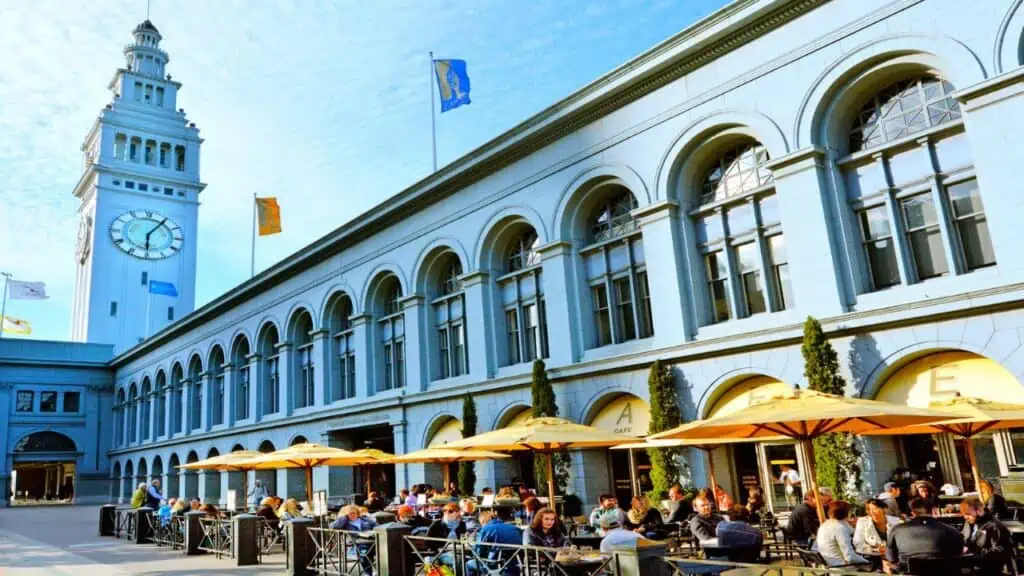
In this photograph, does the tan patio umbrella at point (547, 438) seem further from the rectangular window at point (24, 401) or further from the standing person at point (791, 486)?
the rectangular window at point (24, 401)

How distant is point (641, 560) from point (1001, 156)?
12.5 m

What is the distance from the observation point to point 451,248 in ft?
99.1

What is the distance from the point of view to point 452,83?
30.1m

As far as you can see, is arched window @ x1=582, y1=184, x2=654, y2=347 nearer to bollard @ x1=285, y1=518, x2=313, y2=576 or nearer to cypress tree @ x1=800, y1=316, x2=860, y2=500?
cypress tree @ x1=800, y1=316, x2=860, y2=500

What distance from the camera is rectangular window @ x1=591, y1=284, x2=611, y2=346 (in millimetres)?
24859

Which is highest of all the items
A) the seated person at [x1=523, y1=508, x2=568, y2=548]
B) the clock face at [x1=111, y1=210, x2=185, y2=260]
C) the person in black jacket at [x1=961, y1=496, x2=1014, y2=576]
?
the clock face at [x1=111, y1=210, x2=185, y2=260]

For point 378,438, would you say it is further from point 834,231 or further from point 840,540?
point 840,540

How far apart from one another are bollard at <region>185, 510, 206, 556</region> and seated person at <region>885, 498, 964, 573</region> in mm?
17329

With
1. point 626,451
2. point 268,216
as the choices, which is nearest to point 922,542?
point 626,451

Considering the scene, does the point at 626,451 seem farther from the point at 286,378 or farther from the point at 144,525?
the point at 286,378

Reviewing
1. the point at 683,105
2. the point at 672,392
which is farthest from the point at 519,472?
the point at 683,105

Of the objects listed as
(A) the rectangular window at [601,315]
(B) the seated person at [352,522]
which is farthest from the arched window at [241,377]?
(B) the seated person at [352,522]

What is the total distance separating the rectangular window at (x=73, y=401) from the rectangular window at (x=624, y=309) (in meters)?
60.2

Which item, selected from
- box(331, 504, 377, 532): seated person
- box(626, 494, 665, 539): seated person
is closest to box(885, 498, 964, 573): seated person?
box(626, 494, 665, 539): seated person
